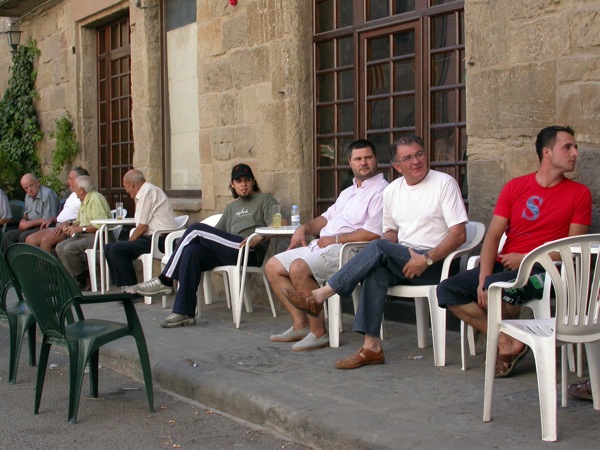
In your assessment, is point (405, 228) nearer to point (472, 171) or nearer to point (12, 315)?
point (472, 171)

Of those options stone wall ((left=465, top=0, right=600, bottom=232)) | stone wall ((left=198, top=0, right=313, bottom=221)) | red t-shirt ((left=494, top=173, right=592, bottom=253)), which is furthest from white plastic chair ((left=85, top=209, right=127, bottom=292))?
red t-shirt ((left=494, top=173, right=592, bottom=253))

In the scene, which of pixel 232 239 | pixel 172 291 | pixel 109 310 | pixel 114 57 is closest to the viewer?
pixel 232 239

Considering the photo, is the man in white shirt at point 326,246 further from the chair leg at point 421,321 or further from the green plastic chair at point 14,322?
the green plastic chair at point 14,322

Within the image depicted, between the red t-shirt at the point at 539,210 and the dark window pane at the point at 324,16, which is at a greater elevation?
the dark window pane at the point at 324,16

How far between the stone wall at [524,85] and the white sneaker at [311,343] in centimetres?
134

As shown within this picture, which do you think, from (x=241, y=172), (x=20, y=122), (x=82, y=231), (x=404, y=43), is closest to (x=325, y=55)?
(x=404, y=43)

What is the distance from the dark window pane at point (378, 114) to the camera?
25.6 ft

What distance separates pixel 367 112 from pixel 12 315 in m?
3.37

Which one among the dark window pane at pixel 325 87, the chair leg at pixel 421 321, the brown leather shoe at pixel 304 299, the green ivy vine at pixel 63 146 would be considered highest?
the dark window pane at pixel 325 87

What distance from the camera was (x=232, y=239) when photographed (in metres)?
7.82

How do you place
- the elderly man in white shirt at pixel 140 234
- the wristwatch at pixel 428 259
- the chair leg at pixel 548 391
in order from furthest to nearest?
1. the elderly man in white shirt at pixel 140 234
2. the wristwatch at pixel 428 259
3. the chair leg at pixel 548 391

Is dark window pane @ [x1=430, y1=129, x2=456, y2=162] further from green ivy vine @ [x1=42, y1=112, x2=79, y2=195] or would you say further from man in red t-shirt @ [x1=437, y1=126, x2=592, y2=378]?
green ivy vine @ [x1=42, y1=112, x2=79, y2=195]

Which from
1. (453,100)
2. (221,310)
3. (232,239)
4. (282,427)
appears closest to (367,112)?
(453,100)

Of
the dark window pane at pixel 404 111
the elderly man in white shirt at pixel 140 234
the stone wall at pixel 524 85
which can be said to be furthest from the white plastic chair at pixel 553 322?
the elderly man in white shirt at pixel 140 234
